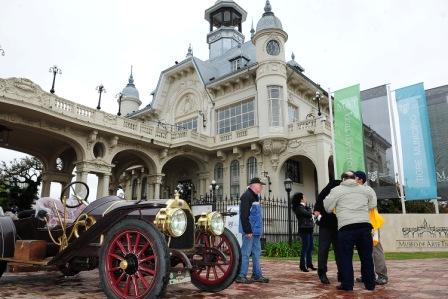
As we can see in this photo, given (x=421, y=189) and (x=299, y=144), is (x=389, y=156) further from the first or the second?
(x=299, y=144)

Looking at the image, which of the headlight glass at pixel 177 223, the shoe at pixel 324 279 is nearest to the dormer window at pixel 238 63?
the shoe at pixel 324 279

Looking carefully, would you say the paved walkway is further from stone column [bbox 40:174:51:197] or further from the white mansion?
stone column [bbox 40:174:51:197]

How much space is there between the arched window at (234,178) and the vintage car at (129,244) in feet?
60.1

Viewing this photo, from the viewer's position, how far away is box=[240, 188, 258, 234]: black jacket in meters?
5.45

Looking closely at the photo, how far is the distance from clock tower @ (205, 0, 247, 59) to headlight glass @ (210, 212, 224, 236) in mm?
→ 29120

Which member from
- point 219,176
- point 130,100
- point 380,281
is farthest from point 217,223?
point 130,100

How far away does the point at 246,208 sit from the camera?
5.59 metres

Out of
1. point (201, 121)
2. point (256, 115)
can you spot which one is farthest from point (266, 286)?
point (201, 121)

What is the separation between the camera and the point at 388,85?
15695 mm

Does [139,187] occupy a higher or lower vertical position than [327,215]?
higher

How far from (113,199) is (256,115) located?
18.2 metres

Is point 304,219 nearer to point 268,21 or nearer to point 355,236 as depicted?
point 355,236

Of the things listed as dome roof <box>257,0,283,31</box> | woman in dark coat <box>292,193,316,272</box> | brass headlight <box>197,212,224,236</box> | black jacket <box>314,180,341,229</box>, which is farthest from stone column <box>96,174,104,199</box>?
brass headlight <box>197,212,224,236</box>

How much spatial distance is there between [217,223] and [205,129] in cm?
2097
